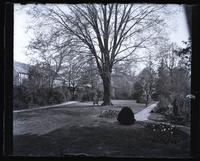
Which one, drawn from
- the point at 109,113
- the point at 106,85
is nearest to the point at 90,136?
the point at 109,113

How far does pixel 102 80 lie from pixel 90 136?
461 mm

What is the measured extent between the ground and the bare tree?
8.6 inches

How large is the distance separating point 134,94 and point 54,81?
2.20 feet

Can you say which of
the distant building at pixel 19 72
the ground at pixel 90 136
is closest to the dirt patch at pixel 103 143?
the ground at pixel 90 136

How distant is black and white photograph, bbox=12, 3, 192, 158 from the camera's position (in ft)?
6.31

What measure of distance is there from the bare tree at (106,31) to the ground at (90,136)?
218 millimetres

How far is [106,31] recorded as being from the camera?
2.03m

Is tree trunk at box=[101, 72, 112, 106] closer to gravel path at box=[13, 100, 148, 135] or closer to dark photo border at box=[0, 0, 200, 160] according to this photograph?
gravel path at box=[13, 100, 148, 135]

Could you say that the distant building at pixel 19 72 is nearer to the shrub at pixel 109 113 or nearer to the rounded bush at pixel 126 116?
the shrub at pixel 109 113

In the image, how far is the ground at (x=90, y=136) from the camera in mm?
1897

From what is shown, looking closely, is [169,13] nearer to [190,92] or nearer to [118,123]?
[190,92]
